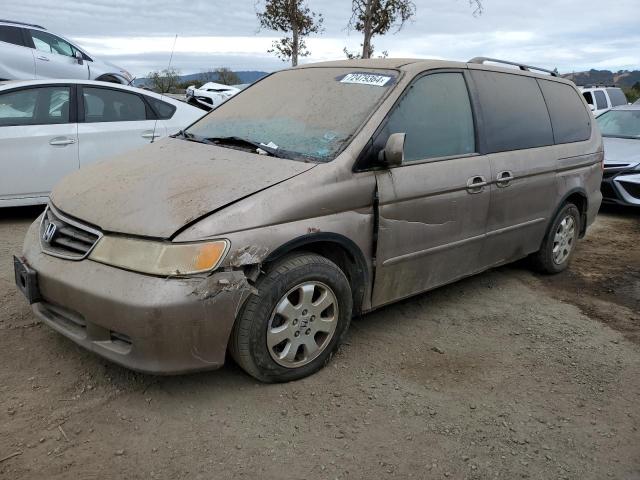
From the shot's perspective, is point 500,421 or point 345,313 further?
point 345,313

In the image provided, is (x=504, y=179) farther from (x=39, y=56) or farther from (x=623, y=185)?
(x=39, y=56)

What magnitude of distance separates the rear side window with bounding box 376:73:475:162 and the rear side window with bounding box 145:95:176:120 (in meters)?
3.78

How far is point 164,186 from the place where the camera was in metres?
3.15

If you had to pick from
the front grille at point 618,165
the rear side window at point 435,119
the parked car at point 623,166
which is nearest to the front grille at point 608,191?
the parked car at point 623,166

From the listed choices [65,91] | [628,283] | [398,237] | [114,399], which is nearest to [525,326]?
[398,237]

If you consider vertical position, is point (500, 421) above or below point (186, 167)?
below

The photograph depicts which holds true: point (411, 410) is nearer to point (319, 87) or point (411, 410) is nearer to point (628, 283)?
point (319, 87)

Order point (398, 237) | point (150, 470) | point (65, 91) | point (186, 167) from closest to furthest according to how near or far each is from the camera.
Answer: point (150, 470)
point (186, 167)
point (398, 237)
point (65, 91)

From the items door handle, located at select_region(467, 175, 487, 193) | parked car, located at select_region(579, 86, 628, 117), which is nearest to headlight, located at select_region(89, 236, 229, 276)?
door handle, located at select_region(467, 175, 487, 193)

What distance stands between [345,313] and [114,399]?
1.27 meters

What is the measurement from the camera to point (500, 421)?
3.02 meters

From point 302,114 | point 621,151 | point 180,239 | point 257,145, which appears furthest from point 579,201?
point 180,239

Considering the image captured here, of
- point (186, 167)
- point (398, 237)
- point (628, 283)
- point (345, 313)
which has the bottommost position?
point (628, 283)

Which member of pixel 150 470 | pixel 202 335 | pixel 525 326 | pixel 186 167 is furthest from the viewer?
pixel 525 326
